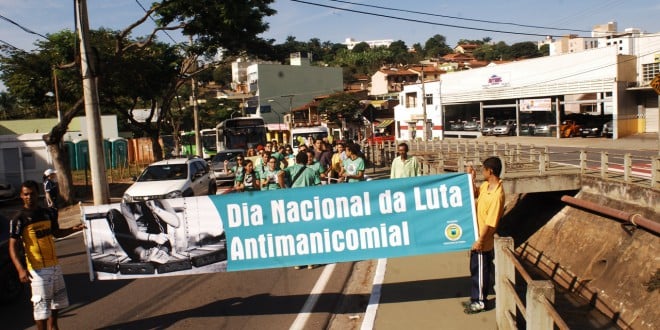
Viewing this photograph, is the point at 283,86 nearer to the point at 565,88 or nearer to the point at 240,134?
the point at 565,88

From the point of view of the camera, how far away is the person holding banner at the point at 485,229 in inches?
234

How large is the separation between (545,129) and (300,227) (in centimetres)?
3971

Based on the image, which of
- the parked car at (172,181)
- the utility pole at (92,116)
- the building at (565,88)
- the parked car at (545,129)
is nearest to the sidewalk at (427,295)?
the parked car at (172,181)

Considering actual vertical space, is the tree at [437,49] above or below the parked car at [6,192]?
above

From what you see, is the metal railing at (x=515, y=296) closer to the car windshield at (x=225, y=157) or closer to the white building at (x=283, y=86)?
the car windshield at (x=225, y=157)

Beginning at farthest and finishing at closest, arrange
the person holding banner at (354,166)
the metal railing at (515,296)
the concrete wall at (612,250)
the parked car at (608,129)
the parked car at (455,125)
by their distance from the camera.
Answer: the parked car at (455,125) < the parked car at (608,129) < the concrete wall at (612,250) < the person holding banner at (354,166) < the metal railing at (515,296)

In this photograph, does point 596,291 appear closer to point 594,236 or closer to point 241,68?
point 594,236

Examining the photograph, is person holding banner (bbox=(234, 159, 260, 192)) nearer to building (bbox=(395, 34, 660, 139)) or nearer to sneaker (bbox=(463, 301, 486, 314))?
sneaker (bbox=(463, 301, 486, 314))

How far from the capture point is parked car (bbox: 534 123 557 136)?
41.5 metres

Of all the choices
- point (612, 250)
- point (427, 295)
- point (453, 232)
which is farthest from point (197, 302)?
point (612, 250)

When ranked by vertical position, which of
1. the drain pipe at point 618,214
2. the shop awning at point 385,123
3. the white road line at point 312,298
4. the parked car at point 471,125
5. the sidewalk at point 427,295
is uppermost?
the shop awning at point 385,123

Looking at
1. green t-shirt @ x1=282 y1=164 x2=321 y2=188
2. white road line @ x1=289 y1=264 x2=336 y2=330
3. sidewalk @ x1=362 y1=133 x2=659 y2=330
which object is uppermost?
green t-shirt @ x1=282 y1=164 x2=321 y2=188

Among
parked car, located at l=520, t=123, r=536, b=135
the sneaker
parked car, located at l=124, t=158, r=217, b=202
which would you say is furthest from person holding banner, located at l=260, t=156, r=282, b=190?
parked car, located at l=520, t=123, r=536, b=135

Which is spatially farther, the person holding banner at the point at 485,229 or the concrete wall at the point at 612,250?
the concrete wall at the point at 612,250
